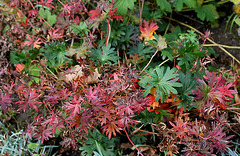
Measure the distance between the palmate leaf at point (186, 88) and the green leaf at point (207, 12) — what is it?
990 mm

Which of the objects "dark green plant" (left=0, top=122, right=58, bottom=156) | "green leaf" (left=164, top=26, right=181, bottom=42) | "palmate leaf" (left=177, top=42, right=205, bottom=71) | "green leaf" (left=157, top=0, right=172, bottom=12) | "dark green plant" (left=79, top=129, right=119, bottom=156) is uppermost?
"green leaf" (left=157, top=0, right=172, bottom=12)

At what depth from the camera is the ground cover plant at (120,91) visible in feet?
5.01

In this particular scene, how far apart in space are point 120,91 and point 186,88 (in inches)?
20.6

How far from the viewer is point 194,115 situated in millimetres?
1801

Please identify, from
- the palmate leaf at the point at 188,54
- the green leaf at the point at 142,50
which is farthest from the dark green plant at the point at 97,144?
the palmate leaf at the point at 188,54

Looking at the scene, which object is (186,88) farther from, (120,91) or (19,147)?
(19,147)

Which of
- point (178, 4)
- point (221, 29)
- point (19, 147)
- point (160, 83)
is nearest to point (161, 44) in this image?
point (160, 83)

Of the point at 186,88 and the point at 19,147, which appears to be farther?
the point at 19,147

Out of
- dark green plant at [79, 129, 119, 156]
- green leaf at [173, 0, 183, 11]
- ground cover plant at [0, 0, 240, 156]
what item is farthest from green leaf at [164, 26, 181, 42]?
dark green plant at [79, 129, 119, 156]

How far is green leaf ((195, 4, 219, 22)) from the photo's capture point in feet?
7.70

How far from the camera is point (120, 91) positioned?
1.60 m

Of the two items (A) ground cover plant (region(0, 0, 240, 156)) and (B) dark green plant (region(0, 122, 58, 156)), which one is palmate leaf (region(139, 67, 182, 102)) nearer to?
(A) ground cover plant (region(0, 0, 240, 156))

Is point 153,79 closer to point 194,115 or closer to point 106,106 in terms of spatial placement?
point 106,106

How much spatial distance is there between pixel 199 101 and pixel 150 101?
1.16 ft
